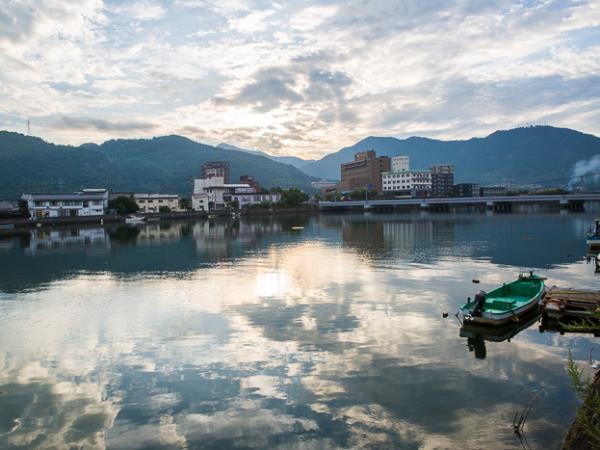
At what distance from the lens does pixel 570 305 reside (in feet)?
50.9

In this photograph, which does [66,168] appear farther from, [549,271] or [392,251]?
[549,271]

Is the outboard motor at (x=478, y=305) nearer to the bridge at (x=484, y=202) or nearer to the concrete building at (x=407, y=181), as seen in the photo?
the bridge at (x=484, y=202)

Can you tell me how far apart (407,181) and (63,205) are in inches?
3895

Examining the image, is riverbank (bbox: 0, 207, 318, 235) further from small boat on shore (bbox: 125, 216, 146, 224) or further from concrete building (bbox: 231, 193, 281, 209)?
concrete building (bbox: 231, 193, 281, 209)

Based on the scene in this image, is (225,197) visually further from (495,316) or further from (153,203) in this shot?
(495,316)

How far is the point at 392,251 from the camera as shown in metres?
35.1

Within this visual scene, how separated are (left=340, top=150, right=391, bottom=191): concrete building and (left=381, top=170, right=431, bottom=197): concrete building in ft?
17.1

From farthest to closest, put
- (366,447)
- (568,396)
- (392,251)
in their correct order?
1. (392,251)
2. (568,396)
3. (366,447)

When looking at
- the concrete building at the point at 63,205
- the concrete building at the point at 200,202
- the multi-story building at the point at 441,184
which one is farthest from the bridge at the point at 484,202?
the concrete building at the point at 63,205

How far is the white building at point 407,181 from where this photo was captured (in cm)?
14088

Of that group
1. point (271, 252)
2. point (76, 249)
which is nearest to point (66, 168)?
point (76, 249)

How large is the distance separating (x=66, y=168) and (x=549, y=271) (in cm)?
17252

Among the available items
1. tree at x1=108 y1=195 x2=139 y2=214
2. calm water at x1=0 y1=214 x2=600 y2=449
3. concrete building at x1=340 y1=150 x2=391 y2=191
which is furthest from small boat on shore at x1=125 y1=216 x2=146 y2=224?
concrete building at x1=340 y1=150 x2=391 y2=191

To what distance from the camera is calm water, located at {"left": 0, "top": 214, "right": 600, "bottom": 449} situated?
8633 mm
